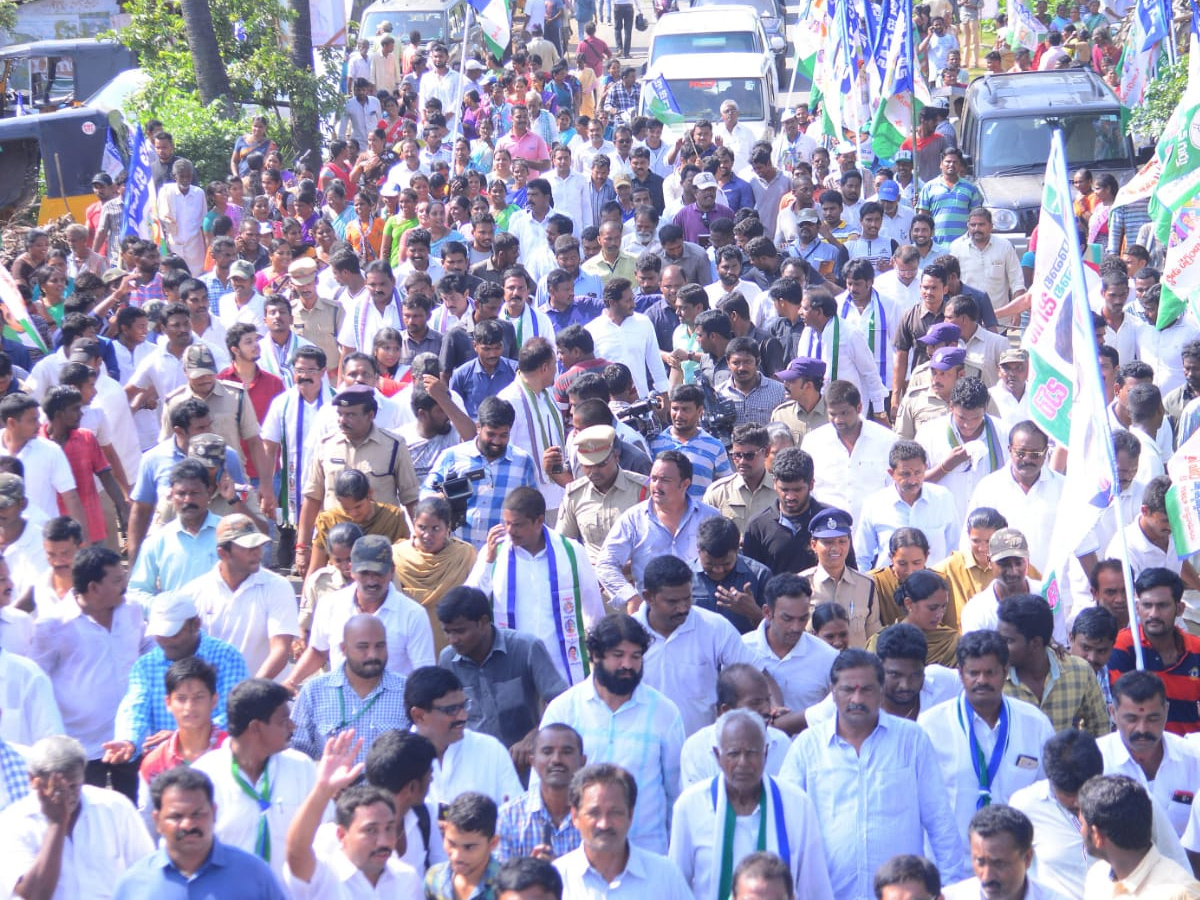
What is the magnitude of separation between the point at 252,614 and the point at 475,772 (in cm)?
168

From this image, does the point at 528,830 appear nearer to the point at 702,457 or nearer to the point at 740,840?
the point at 740,840

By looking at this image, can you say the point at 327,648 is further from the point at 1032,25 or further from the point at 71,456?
the point at 1032,25

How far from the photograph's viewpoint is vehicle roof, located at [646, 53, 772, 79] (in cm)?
2139

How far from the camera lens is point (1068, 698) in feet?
22.2

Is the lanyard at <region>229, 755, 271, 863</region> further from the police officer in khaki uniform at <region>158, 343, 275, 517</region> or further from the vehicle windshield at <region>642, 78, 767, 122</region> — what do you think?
the vehicle windshield at <region>642, 78, 767, 122</region>

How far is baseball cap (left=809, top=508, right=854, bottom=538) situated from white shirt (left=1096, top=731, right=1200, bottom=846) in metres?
1.55

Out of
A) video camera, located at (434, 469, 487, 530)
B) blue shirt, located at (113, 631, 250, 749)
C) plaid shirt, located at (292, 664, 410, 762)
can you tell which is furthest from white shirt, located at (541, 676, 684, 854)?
video camera, located at (434, 469, 487, 530)

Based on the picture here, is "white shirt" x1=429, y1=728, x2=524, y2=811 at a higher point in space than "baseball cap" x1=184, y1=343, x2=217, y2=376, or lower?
lower

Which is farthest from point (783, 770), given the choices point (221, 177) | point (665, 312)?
point (221, 177)

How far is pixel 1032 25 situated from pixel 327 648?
2048 centimetres

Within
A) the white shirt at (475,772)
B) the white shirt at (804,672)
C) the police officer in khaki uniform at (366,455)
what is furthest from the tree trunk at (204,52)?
the white shirt at (475,772)

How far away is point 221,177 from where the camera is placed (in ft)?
59.5

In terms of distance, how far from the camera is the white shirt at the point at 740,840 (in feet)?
18.7

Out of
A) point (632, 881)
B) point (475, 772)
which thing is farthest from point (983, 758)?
point (475, 772)
